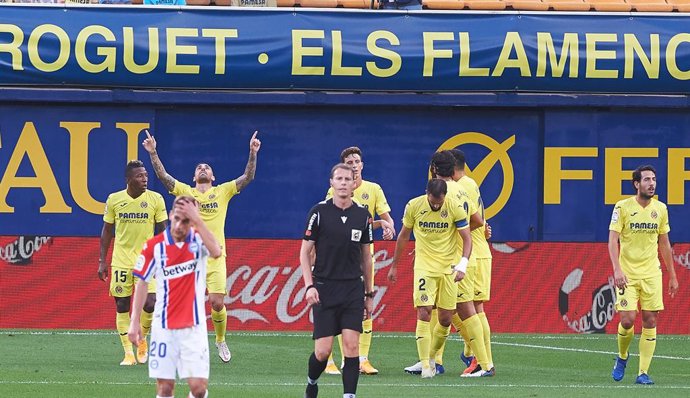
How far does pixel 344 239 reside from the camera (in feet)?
40.7

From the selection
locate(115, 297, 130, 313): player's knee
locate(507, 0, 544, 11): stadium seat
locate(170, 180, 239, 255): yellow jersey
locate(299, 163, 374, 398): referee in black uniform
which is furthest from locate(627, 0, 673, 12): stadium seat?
locate(299, 163, 374, 398): referee in black uniform

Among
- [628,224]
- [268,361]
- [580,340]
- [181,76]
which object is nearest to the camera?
[628,224]

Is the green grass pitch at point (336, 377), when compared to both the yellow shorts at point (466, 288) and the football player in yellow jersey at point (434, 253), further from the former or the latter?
the yellow shorts at point (466, 288)

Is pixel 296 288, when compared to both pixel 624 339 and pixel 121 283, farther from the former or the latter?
pixel 624 339

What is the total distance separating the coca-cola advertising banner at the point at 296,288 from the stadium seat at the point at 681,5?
4.94 m

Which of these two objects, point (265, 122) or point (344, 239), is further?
point (265, 122)

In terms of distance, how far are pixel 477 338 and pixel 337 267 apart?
3333mm

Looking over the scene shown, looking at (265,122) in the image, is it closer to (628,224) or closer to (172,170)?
(172,170)

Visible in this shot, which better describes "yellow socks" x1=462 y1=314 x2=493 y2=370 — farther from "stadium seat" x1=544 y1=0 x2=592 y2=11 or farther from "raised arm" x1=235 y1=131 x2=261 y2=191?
"stadium seat" x1=544 y1=0 x2=592 y2=11

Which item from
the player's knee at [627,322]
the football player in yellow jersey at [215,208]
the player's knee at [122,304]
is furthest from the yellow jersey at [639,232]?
the player's knee at [122,304]

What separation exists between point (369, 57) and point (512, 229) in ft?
12.6

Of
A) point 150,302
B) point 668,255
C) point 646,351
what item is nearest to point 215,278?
point 150,302

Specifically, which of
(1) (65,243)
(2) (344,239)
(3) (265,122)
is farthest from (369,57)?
(2) (344,239)

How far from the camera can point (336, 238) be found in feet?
40.7
